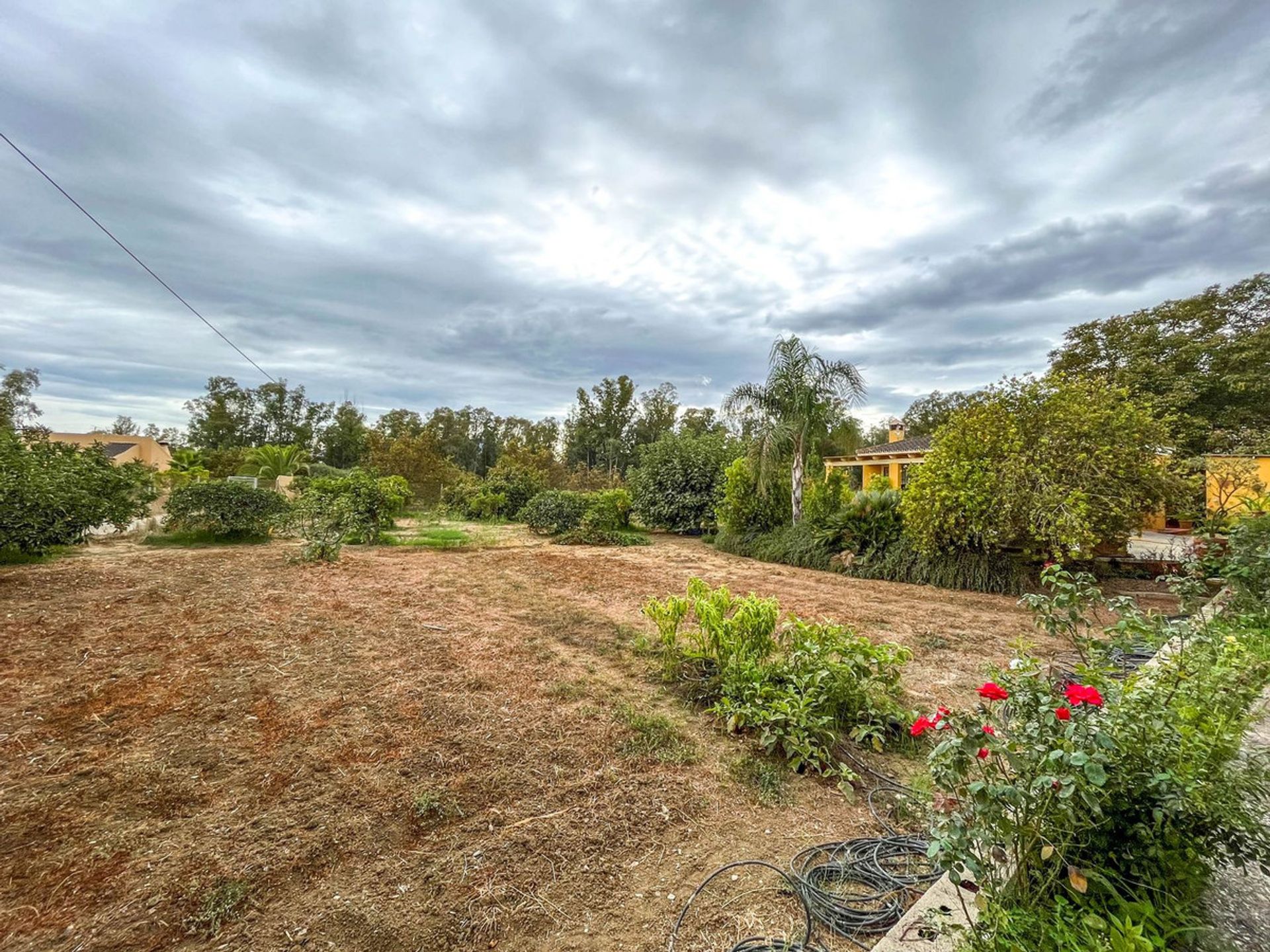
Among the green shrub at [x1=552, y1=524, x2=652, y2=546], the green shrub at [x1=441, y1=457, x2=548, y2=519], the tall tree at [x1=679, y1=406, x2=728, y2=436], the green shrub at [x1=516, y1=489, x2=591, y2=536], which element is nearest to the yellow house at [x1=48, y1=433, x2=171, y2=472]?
the green shrub at [x1=441, y1=457, x2=548, y2=519]

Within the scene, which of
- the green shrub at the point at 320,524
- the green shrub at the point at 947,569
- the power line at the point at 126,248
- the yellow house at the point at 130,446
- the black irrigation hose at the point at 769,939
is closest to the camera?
the black irrigation hose at the point at 769,939

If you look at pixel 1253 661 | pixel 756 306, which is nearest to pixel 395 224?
pixel 756 306

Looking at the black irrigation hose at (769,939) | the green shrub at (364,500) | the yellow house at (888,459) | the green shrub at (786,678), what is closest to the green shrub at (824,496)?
the yellow house at (888,459)

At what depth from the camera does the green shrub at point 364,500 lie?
31.3ft

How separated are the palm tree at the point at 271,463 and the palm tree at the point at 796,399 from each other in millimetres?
19523

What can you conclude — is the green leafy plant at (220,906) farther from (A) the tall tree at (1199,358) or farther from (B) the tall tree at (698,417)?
(B) the tall tree at (698,417)

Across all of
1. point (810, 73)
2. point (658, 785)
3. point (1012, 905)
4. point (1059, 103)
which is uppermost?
point (810, 73)

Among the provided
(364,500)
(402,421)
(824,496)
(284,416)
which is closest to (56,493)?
(364,500)

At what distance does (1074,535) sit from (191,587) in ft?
34.2

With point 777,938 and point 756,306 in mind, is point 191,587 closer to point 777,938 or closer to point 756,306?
point 777,938

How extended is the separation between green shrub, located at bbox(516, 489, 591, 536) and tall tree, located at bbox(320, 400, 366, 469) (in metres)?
23.2

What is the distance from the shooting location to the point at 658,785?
222 centimetres

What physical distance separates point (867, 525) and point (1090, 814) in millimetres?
7518

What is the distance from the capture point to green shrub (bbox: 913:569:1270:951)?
42.4 inches
